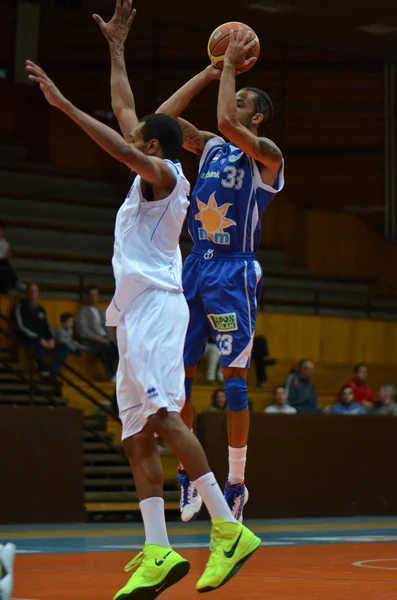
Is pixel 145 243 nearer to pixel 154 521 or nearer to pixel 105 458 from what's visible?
pixel 154 521

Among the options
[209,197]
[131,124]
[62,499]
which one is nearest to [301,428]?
[62,499]

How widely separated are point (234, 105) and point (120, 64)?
81 centimetres

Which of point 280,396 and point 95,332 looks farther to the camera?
point 95,332

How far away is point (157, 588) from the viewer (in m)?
5.52

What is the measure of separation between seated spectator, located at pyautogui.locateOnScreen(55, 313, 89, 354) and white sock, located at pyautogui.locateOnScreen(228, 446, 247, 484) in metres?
8.82

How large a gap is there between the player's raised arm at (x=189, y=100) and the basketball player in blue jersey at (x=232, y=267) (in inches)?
4.2

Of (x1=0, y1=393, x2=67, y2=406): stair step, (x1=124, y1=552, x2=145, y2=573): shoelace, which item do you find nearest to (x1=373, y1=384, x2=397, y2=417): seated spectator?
(x1=0, y1=393, x2=67, y2=406): stair step

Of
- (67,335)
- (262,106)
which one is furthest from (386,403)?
(262,106)

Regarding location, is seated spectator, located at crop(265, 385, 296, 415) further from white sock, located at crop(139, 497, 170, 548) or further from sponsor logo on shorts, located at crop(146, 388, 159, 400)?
sponsor logo on shorts, located at crop(146, 388, 159, 400)

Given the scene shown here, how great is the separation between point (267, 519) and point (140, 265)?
8.77 meters

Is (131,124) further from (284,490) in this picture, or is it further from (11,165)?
(11,165)

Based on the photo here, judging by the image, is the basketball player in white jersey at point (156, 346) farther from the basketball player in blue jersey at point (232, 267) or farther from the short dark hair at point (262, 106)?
the short dark hair at point (262, 106)

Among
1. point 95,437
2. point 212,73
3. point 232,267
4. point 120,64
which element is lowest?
point 95,437

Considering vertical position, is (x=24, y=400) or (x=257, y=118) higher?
(x=257, y=118)
